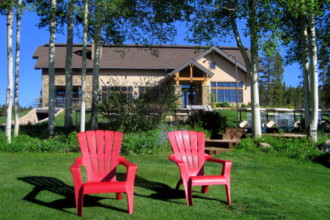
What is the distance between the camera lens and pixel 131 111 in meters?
10.5

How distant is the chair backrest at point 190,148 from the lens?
522cm

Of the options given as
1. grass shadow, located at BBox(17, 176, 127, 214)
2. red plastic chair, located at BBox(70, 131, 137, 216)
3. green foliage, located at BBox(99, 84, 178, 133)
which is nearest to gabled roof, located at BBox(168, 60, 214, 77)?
green foliage, located at BBox(99, 84, 178, 133)

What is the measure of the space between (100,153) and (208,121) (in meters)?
7.93

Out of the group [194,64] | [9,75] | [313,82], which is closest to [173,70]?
[194,64]

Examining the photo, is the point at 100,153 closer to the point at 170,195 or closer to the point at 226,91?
the point at 170,195

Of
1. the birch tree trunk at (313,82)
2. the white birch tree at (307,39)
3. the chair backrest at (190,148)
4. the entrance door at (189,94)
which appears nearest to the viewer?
the chair backrest at (190,148)

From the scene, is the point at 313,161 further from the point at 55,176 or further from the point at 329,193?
the point at 55,176

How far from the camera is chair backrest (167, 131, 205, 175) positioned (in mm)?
5223

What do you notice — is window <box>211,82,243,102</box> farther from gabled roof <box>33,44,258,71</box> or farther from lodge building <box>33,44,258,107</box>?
gabled roof <box>33,44,258,71</box>

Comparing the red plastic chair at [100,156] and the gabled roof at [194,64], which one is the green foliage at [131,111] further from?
the gabled roof at [194,64]

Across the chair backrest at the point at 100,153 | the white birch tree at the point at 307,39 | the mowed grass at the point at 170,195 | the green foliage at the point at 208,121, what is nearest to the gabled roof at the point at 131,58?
the green foliage at the point at 208,121

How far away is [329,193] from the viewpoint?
17.6 feet

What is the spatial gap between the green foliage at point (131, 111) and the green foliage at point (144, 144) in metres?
1.22

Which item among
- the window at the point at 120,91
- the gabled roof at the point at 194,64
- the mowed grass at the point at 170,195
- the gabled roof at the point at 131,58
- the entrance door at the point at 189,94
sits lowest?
the mowed grass at the point at 170,195
